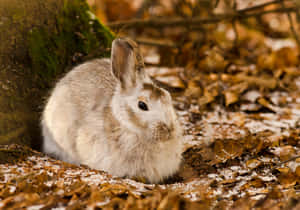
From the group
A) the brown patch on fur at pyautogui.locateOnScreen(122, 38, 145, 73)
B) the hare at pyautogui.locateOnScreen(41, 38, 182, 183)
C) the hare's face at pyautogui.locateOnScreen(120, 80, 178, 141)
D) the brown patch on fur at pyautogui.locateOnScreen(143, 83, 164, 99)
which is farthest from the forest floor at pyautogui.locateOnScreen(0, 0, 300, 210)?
the brown patch on fur at pyautogui.locateOnScreen(122, 38, 145, 73)

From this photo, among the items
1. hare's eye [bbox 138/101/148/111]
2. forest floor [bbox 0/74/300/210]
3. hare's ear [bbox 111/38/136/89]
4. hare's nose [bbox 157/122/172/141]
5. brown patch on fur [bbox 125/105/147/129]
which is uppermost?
hare's ear [bbox 111/38/136/89]

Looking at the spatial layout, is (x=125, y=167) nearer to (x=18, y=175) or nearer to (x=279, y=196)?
(x=18, y=175)

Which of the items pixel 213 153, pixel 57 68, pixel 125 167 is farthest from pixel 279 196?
pixel 57 68

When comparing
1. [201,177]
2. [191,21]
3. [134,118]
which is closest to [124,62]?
[134,118]

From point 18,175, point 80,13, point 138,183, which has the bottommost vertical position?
point 138,183

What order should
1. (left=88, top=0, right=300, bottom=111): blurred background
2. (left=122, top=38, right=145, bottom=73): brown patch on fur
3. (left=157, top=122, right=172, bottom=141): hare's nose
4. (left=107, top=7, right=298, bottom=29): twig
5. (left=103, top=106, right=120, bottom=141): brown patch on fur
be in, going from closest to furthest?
(left=157, top=122, right=172, bottom=141): hare's nose < (left=122, top=38, right=145, bottom=73): brown patch on fur < (left=103, top=106, right=120, bottom=141): brown patch on fur < (left=88, top=0, right=300, bottom=111): blurred background < (left=107, top=7, right=298, bottom=29): twig

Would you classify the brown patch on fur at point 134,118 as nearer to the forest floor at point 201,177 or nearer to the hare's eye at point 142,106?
the hare's eye at point 142,106

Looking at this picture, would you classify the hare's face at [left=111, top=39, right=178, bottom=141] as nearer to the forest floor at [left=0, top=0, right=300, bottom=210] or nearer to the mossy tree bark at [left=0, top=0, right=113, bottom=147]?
the forest floor at [left=0, top=0, right=300, bottom=210]
